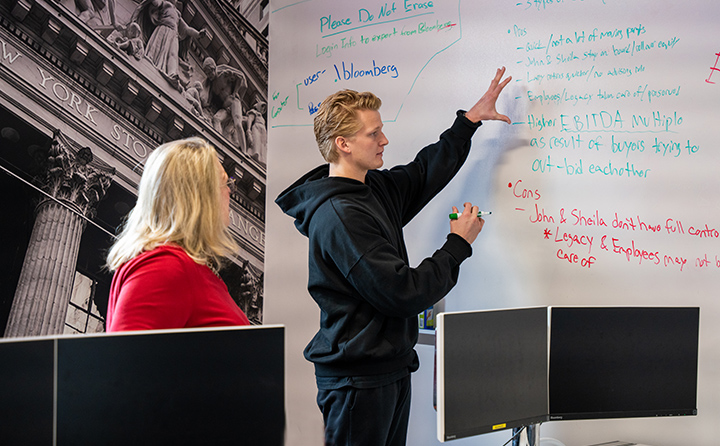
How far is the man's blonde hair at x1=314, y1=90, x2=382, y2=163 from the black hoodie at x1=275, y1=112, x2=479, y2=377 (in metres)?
0.12

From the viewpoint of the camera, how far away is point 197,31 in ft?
8.71

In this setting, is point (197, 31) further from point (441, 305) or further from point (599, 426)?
point (599, 426)

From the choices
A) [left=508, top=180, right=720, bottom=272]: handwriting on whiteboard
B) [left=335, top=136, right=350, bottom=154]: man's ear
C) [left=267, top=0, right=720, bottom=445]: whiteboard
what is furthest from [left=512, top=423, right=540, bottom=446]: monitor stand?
[left=335, top=136, right=350, bottom=154]: man's ear

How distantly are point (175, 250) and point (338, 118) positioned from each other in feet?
2.44

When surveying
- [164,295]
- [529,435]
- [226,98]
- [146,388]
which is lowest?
[529,435]

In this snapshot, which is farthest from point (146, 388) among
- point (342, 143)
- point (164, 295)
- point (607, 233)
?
point (607, 233)

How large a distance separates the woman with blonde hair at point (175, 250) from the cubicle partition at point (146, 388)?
0.33m

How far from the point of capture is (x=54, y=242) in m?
2.25

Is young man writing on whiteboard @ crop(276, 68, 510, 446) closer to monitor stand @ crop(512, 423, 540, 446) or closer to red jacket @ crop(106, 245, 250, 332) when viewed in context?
monitor stand @ crop(512, 423, 540, 446)

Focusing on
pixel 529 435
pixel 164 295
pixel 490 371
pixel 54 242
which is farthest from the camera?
pixel 54 242

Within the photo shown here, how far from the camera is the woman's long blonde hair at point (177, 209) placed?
121cm

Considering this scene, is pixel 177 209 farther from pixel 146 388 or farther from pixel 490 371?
Result: pixel 490 371

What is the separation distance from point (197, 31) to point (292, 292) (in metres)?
1.27

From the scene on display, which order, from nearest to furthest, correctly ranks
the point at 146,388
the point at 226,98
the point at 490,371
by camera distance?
1. the point at 146,388
2. the point at 490,371
3. the point at 226,98
